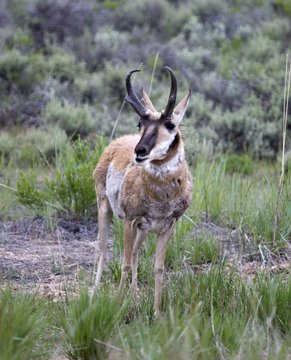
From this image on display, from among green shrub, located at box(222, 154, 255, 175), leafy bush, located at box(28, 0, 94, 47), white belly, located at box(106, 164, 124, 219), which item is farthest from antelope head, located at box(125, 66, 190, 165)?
leafy bush, located at box(28, 0, 94, 47)

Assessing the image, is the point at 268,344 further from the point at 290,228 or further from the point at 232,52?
the point at 232,52

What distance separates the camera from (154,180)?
263 inches

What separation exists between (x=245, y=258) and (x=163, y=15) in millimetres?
16690

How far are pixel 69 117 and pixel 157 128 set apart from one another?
9.92m

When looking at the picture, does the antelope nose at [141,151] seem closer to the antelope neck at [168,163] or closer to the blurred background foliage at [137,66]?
the antelope neck at [168,163]

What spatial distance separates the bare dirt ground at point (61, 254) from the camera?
753 cm

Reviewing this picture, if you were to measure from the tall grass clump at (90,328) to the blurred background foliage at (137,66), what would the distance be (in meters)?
7.75

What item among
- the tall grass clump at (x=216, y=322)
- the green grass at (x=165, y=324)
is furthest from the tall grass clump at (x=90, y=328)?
the tall grass clump at (x=216, y=322)

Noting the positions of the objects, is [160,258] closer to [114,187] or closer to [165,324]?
[114,187]

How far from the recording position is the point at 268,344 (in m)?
4.90

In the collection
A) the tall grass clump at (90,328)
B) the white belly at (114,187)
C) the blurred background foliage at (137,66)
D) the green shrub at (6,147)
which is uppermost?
the tall grass clump at (90,328)

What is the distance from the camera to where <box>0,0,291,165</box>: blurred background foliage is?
16203 millimetres

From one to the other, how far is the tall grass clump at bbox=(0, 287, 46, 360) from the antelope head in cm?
149

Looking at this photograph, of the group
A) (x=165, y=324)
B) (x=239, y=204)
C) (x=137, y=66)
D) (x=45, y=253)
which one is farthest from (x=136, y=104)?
(x=137, y=66)
